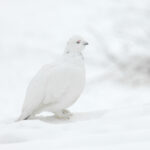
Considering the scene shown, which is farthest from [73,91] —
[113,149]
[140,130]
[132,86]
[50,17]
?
[50,17]

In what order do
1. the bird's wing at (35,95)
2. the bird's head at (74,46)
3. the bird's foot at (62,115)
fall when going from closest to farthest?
the bird's wing at (35,95), the bird's foot at (62,115), the bird's head at (74,46)

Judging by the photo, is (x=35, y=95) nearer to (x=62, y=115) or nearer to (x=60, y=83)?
(x=60, y=83)

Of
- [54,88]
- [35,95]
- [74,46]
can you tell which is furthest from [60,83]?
[74,46]

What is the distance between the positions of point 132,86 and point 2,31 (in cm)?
356

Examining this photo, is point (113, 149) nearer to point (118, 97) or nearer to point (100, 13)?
point (118, 97)

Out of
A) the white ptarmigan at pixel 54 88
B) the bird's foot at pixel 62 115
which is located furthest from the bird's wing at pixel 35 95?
the bird's foot at pixel 62 115

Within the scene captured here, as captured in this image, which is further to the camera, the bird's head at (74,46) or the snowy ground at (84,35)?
the snowy ground at (84,35)

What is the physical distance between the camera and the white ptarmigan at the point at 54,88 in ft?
15.3

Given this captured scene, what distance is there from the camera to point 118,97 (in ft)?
35.3

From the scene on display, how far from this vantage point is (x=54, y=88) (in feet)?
15.3

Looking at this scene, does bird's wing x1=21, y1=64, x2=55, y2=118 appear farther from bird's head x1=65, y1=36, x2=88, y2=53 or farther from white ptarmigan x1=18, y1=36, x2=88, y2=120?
bird's head x1=65, y1=36, x2=88, y2=53

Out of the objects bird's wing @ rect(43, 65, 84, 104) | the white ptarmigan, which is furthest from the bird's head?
bird's wing @ rect(43, 65, 84, 104)

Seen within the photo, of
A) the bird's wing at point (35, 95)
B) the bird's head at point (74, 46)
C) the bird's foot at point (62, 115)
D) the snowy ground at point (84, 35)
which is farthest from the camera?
the snowy ground at point (84, 35)

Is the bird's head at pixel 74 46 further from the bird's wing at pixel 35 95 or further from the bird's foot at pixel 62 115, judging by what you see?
the bird's foot at pixel 62 115
